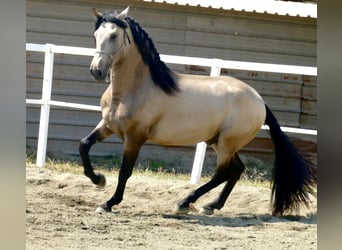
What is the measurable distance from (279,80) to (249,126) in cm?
41

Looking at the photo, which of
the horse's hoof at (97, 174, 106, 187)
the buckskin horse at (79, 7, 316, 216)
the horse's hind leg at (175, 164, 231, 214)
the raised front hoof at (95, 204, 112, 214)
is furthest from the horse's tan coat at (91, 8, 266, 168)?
the raised front hoof at (95, 204, 112, 214)

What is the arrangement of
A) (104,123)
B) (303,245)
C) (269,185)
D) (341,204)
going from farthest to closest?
1. (269,185)
2. (104,123)
3. (303,245)
4. (341,204)

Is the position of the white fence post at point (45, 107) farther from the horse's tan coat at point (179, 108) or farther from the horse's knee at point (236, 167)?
the horse's knee at point (236, 167)

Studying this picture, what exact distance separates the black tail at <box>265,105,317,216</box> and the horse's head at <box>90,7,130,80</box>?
973 mm

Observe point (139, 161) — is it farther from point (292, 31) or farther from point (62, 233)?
point (292, 31)

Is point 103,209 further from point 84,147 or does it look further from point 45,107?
point 45,107

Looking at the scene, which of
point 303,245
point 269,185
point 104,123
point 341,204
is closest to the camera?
point 341,204

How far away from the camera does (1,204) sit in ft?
5.38

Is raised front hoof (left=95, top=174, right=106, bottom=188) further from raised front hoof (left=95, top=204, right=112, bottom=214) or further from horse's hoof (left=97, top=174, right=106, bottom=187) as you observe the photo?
raised front hoof (left=95, top=204, right=112, bottom=214)

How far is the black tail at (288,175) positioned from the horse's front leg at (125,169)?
0.79 meters

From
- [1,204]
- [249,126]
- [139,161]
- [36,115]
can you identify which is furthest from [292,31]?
[1,204]

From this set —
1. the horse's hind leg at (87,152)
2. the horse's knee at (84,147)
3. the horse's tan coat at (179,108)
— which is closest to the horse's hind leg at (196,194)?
the horse's tan coat at (179,108)

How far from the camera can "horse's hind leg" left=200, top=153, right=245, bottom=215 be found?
343 centimetres

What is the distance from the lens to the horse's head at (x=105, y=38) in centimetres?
317
